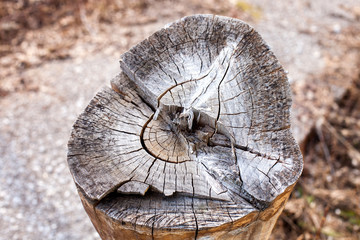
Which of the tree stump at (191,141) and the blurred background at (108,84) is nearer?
the tree stump at (191,141)

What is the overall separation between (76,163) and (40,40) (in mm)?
3350

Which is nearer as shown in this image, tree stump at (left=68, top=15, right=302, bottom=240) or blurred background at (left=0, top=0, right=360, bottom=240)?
tree stump at (left=68, top=15, right=302, bottom=240)

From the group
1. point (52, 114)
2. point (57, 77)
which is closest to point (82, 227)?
point (52, 114)

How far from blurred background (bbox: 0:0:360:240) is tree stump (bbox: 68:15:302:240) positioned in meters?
1.20

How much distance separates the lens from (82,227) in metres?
2.64

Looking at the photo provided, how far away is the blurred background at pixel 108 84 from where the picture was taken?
2.74 metres

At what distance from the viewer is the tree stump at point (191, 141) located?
1.18 m

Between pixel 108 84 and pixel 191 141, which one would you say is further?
pixel 108 84

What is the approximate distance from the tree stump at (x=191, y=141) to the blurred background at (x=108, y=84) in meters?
1.20

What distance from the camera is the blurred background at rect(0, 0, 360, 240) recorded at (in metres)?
2.74

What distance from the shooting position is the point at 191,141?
4.51 feet

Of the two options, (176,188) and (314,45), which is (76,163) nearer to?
(176,188)

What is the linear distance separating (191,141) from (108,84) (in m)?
2.26

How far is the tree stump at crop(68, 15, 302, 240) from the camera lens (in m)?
1.18
